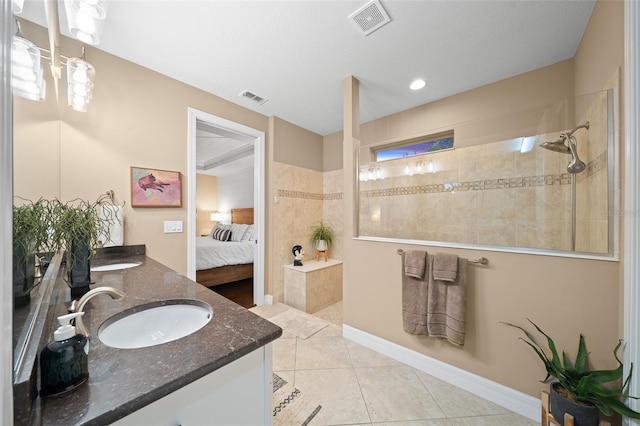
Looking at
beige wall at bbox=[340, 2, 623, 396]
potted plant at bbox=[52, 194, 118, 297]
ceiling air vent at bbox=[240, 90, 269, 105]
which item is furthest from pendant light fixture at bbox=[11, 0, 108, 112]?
beige wall at bbox=[340, 2, 623, 396]

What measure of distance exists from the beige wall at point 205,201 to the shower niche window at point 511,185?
566 cm

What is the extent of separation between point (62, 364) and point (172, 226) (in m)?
1.91

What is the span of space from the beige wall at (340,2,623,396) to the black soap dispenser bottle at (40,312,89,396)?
1832mm

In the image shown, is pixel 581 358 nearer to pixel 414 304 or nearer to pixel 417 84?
pixel 414 304

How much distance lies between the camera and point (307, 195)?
3.46m

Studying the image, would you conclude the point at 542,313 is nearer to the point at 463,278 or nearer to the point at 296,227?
the point at 463,278

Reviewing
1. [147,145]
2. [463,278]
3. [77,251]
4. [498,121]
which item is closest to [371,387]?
[463,278]

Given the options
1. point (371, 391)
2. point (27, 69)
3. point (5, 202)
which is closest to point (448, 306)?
point (371, 391)

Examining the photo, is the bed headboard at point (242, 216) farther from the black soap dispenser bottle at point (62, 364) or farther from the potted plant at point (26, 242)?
the black soap dispenser bottle at point (62, 364)

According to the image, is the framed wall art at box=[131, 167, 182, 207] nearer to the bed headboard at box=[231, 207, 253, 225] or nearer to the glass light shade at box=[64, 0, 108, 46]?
the glass light shade at box=[64, 0, 108, 46]

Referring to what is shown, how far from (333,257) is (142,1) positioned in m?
3.24

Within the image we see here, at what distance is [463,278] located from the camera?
5.01ft

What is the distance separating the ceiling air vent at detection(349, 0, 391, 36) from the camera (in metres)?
1.42

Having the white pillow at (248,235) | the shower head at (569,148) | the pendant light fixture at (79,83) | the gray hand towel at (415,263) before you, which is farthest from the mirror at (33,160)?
the white pillow at (248,235)
